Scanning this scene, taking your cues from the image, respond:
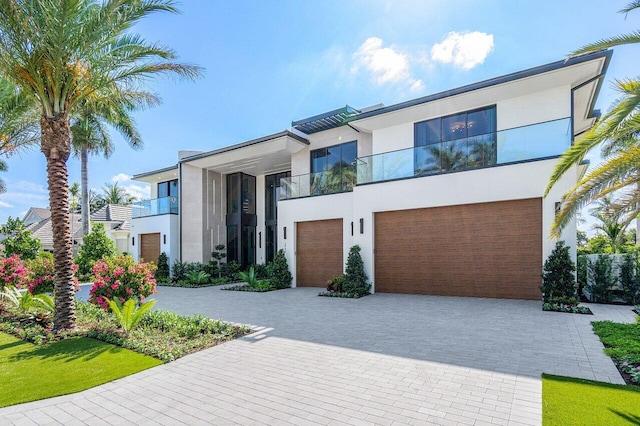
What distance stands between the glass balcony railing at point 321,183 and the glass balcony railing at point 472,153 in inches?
34.1

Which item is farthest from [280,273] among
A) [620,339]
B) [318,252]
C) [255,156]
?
[620,339]

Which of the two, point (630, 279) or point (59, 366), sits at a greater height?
point (630, 279)

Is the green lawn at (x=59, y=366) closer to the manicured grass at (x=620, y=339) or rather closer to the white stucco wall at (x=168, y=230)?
the manicured grass at (x=620, y=339)

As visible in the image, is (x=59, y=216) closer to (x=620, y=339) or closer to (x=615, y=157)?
(x=615, y=157)

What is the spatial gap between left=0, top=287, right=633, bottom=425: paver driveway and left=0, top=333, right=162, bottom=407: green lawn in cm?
30

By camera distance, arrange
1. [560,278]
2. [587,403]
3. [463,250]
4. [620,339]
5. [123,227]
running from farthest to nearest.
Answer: [123,227], [463,250], [560,278], [620,339], [587,403]

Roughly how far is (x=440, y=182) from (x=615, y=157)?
579 cm

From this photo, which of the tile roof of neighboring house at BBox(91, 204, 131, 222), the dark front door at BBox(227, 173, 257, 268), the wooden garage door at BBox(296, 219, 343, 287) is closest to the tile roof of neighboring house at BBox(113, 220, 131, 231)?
the tile roof of neighboring house at BBox(91, 204, 131, 222)

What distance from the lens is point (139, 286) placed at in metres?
8.52

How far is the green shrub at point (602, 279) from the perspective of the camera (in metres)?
10.1

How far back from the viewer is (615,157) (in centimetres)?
611

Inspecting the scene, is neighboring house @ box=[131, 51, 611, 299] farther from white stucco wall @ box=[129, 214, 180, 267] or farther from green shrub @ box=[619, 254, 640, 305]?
white stucco wall @ box=[129, 214, 180, 267]

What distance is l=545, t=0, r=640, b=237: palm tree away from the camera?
5.75m

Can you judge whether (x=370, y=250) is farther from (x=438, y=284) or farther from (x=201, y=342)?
(x=201, y=342)
